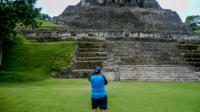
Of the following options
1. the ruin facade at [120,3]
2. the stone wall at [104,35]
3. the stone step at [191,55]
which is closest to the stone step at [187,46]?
the stone step at [191,55]

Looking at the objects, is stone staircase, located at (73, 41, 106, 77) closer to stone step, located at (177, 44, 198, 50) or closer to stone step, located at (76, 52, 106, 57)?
stone step, located at (76, 52, 106, 57)

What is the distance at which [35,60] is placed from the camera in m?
28.4

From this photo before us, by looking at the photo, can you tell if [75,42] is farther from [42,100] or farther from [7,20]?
[42,100]

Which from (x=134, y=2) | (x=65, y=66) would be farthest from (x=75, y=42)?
(x=134, y=2)

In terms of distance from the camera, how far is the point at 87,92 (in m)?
18.3

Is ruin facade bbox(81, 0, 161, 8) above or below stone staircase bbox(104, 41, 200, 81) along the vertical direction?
above

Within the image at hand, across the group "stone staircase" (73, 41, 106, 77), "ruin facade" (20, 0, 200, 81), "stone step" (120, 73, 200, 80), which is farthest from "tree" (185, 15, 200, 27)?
"stone step" (120, 73, 200, 80)

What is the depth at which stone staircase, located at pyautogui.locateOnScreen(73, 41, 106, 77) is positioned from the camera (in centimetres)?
2742

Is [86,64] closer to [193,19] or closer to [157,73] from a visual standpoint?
[157,73]

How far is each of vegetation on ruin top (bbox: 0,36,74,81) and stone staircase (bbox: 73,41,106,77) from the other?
0.58 metres

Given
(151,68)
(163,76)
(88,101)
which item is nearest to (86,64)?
(151,68)

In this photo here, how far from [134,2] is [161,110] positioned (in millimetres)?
33892

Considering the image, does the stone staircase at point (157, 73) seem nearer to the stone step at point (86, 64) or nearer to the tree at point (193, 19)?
the stone step at point (86, 64)

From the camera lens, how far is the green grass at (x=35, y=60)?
84.8 ft
